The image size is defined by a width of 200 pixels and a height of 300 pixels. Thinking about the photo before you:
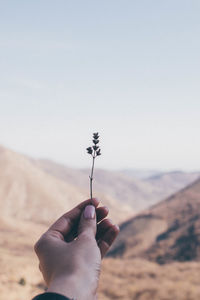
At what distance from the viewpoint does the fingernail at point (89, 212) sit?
2.96 metres

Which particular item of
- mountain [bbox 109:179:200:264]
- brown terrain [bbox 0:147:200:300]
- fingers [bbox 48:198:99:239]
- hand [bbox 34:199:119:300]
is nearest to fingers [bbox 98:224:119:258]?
hand [bbox 34:199:119:300]

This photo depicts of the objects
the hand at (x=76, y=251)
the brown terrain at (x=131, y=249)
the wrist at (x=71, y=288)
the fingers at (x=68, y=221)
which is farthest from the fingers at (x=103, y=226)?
the brown terrain at (x=131, y=249)

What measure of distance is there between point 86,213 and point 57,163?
192m

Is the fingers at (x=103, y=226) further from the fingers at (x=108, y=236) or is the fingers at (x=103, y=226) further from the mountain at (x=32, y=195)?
the mountain at (x=32, y=195)

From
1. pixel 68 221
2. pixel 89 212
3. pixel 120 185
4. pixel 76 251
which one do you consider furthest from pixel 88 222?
pixel 120 185

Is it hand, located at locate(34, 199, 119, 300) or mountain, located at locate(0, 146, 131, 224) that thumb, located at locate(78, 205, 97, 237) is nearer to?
hand, located at locate(34, 199, 119, 300)

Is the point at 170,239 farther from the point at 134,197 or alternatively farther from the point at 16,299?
the point at 134,197

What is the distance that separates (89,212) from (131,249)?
3964 centimetres

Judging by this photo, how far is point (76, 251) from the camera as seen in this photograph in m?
2.61

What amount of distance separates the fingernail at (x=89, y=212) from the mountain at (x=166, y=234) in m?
33.6

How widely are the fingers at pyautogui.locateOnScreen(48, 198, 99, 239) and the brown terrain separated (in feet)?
62.8

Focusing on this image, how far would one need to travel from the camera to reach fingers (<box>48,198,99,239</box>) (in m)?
2.98

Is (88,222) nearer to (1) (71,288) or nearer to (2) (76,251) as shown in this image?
(2) (76,251)

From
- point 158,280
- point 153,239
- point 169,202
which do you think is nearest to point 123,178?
point 169,202
